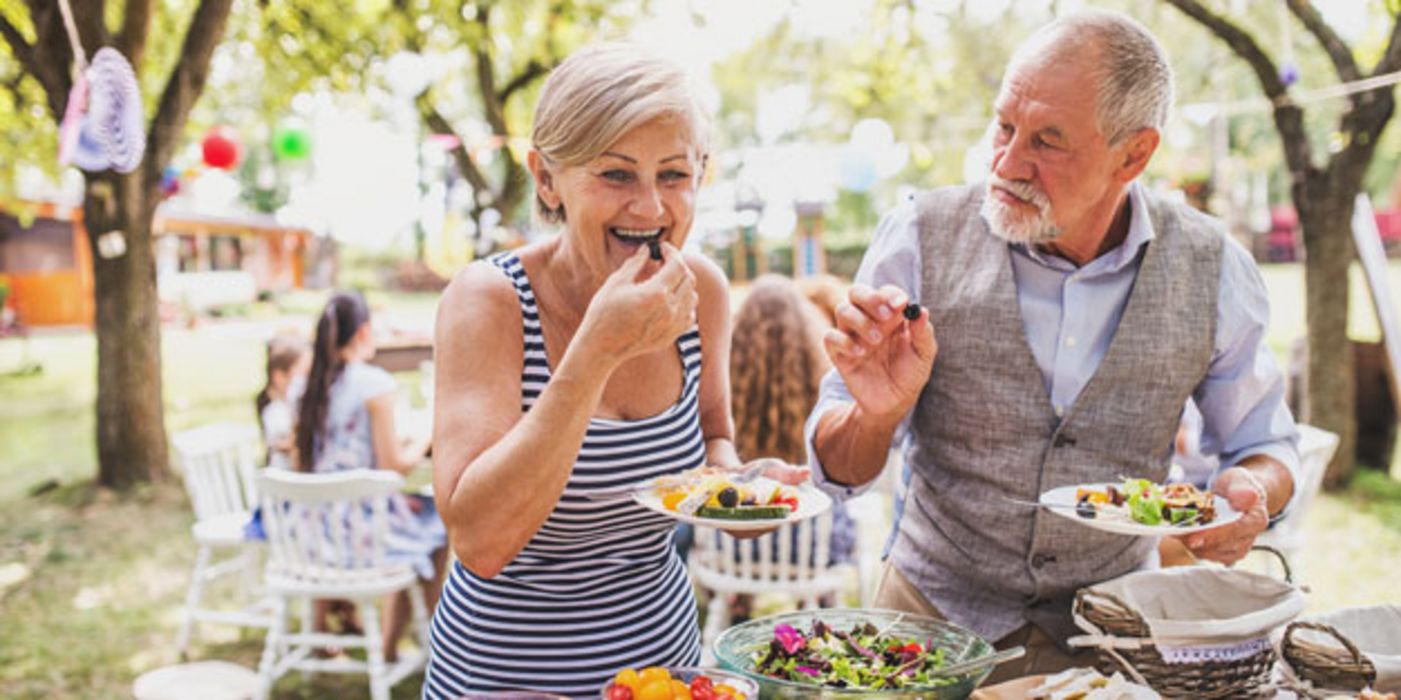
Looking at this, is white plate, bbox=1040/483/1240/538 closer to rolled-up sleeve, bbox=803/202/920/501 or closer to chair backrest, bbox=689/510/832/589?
rolled-up sleeve, bbox=803/202/920/501

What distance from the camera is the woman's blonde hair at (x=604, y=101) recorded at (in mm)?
1544

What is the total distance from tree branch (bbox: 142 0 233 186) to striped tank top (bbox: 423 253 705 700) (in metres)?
6.45

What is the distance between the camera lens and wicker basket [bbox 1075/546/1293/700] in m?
1.57

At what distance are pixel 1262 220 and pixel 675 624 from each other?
38.8m


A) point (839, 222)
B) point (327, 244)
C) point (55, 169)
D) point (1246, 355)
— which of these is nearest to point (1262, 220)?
point (839, 222)

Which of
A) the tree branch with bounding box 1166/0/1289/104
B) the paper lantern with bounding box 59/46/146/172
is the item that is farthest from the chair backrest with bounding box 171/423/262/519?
the tree branch with bounding box 1166/0/1289/104

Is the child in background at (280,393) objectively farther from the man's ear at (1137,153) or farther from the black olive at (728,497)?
the man's ear at (1137,153)

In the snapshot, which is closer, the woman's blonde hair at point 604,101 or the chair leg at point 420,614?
Answer: the woman's blonde hair at point 604,101

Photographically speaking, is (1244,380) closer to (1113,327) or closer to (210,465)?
(1113,327)

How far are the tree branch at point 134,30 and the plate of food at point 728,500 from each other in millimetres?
6690

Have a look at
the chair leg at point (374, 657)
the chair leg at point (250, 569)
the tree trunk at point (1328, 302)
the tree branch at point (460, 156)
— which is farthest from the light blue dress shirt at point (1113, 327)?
the tree branch at point (460, 156)

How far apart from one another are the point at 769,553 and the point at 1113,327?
2830 millimetres

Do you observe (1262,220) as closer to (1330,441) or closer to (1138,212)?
(1330,441)

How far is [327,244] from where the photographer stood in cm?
3962
